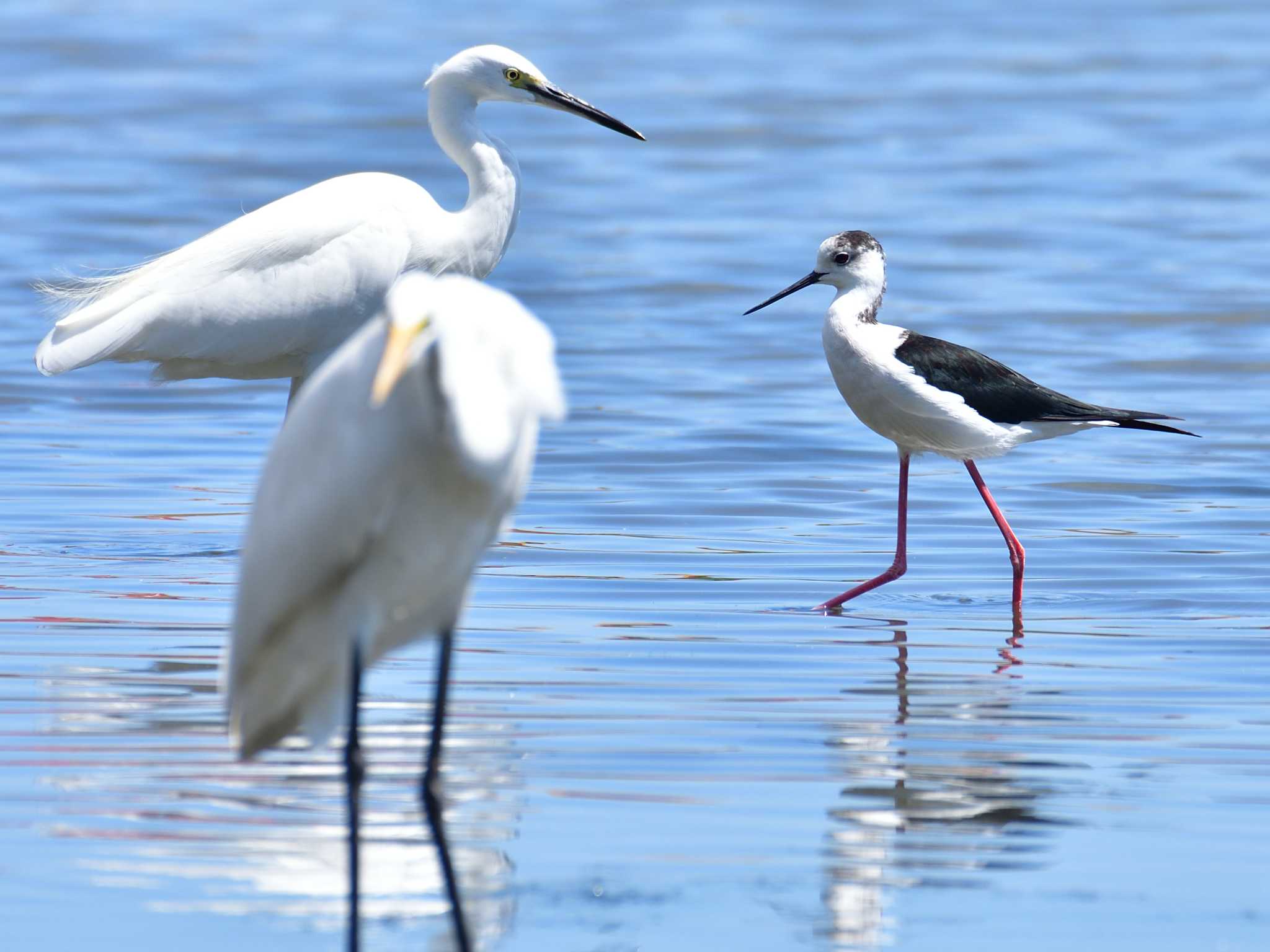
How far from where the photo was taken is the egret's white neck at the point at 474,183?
9.52 metres

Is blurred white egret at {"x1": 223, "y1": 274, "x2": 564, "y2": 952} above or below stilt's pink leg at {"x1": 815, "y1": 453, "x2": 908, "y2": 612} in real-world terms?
above

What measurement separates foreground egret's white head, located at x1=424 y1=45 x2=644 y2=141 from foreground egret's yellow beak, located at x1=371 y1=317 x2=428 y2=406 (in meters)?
5.50

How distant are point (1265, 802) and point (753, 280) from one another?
10914mm

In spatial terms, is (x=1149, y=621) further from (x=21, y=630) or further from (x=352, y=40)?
(x=352, y=40)

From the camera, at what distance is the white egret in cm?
827

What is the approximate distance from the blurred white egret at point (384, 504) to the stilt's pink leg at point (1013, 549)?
321cm

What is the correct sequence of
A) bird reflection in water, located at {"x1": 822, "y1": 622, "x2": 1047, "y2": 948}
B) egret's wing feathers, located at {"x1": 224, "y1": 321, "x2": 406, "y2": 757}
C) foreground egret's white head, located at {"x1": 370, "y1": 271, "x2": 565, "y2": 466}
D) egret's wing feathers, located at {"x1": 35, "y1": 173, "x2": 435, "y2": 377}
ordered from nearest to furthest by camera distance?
foreground egret's white head, located at {"x1": 370, "y1": 271, "x2": 565, "y2": 466} → egret's wing feathers, located at {"x1": 224, "y1": 321, "x2": 406, "y2": 757} → bird reflection in water, located at {"x1": 822, "y1": 622, "x2": 1047, "y2": 948} → egret's wing feathers, located at {"x1": 35, "y1": 173, "x2": 435, "y2": 377}

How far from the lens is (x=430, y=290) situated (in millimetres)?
4426

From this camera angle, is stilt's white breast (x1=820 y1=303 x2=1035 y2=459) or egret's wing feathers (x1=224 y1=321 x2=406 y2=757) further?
stilt's white breast (x1=820 y1=303 x2=1035 y2=459)

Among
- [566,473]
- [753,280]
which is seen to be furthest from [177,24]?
[566,473]

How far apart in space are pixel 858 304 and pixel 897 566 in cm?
114

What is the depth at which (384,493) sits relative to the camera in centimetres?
450

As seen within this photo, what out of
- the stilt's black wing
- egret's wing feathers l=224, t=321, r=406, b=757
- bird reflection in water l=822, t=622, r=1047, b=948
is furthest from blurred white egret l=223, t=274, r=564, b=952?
the stilt's black wing

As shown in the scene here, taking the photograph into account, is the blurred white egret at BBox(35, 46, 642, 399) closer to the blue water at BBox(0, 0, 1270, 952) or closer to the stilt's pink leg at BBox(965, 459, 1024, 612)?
the blue water at BBox(0, 0, 1270, 952)
